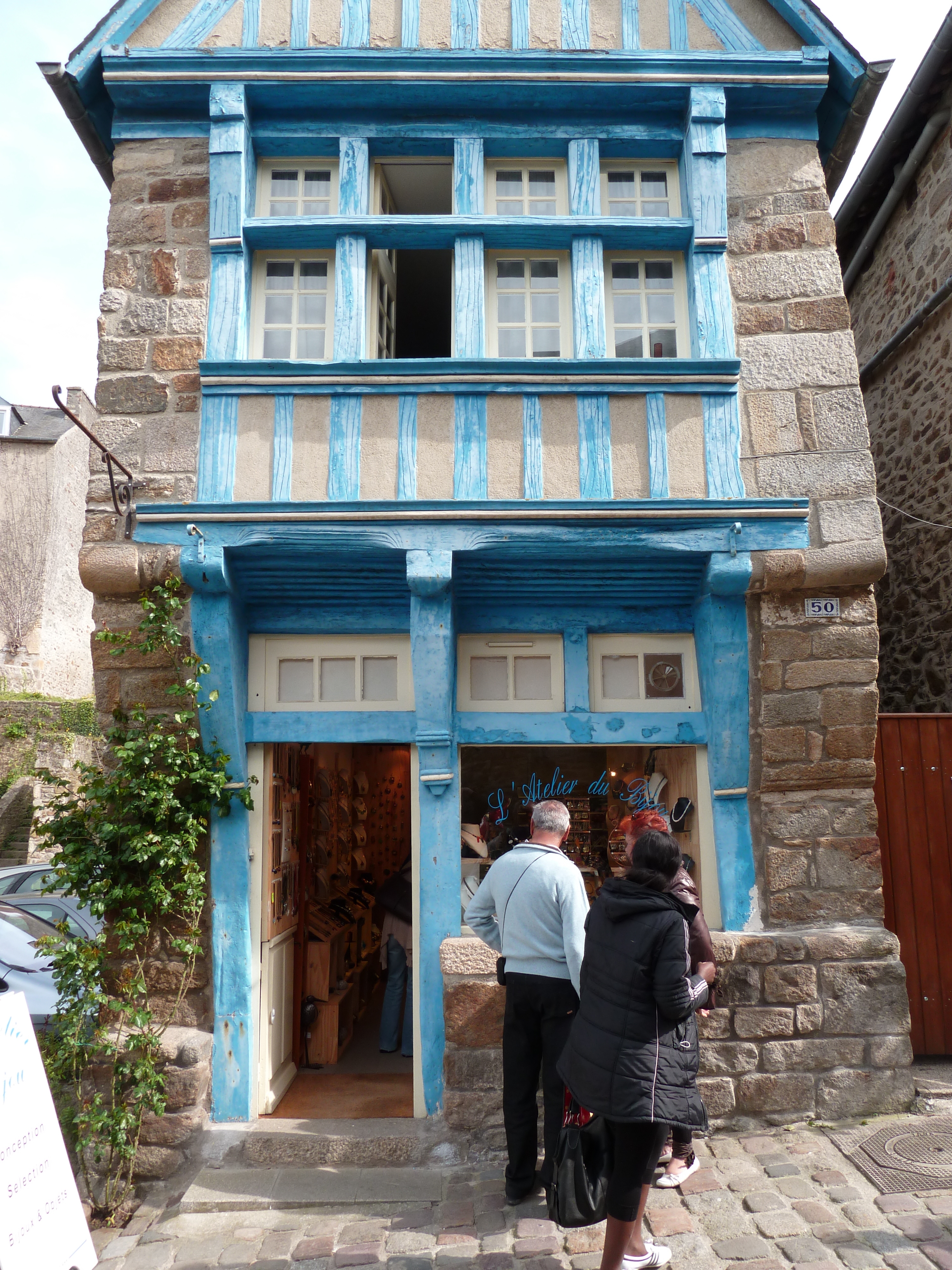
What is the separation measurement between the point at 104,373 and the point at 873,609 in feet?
15.4

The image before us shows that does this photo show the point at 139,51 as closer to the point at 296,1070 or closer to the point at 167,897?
the point at 167,897

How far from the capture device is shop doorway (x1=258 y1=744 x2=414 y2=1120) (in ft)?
16.7

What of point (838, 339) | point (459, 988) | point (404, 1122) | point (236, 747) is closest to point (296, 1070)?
point (404, 1122)

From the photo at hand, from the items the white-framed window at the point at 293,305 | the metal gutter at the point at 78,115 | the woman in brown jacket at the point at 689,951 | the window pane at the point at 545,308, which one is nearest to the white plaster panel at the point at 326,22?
the white-framed window at the point at 293,305

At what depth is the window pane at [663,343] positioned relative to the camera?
17.1ft

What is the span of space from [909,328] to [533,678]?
535 cm

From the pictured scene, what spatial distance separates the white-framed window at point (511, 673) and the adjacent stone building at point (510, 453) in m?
0.03

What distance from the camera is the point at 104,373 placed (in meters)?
5.01

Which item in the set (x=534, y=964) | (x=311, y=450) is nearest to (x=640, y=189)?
(x=311, y=450)

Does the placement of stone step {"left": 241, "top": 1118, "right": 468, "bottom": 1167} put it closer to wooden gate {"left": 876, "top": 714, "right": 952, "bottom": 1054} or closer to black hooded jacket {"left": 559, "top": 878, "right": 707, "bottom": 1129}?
black hooded jacket {"left": 559, "top": 878, "right": 707, "bottom": 1129}

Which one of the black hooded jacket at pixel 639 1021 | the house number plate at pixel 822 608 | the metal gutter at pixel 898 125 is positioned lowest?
the black hooded jacket at pixel 639 1021

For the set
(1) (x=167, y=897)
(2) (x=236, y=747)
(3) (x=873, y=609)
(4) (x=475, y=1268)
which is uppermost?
(3) (x=873, y=609)

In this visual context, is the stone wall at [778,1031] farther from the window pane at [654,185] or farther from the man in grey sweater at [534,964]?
the window pane at [654,185]

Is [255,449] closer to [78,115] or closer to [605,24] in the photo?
[78,115]
